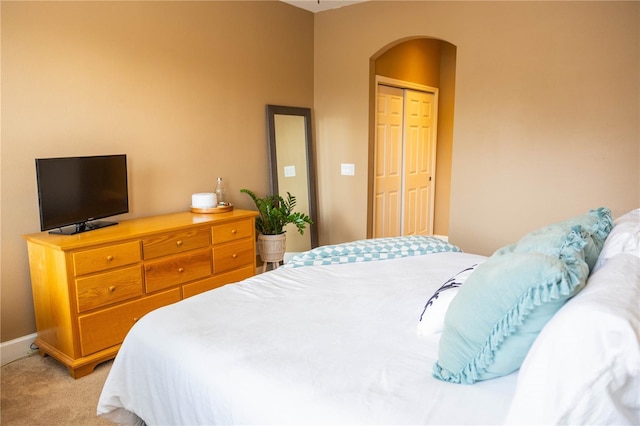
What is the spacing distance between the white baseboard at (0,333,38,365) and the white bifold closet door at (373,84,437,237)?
344 centimetres

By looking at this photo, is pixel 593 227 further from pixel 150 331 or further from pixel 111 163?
pixel 111 163

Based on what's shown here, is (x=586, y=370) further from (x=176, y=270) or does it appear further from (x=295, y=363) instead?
(x=176, y=270)

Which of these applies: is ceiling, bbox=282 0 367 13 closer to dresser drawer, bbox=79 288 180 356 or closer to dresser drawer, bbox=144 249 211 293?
dresser drawer, bbox=144 249 211 293

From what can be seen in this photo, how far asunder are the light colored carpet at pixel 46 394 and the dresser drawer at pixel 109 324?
17cm

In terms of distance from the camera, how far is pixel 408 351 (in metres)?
1.45

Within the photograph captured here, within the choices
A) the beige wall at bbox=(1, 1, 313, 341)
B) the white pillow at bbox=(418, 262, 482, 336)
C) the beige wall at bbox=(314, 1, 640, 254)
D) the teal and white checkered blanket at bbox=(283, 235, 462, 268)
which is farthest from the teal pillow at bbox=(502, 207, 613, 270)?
the beige wall at bbox=(1, 1, 313, 341)

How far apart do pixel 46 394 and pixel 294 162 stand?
3.00 metres

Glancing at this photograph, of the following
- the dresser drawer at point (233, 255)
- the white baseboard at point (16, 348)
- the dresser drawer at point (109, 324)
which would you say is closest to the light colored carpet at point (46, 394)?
the white baseboard at point (16, 348)

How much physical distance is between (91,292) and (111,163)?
2.96 feet

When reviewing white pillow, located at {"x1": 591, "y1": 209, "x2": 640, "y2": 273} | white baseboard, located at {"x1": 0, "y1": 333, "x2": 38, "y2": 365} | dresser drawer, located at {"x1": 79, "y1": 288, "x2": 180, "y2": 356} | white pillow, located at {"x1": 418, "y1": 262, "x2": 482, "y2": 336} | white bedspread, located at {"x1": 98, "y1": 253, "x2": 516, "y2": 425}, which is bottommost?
white baseboard, located at {"x1": 0, "y1": 333, "x2": 38, "y2": 365}

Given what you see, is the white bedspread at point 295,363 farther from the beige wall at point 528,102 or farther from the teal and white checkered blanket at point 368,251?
the beige wall at point 528,102

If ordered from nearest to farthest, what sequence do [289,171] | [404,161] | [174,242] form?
1. [174,242]
2. [289,171]
3. [404,161]

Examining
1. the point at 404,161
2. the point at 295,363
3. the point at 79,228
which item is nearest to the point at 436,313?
the point at 295,363

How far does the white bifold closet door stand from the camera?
523 cm
